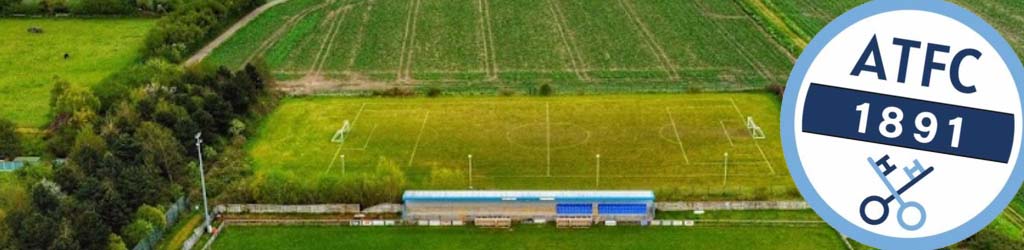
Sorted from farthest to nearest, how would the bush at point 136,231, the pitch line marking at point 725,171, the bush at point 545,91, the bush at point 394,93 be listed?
the bush at point 394,93 < the bush at point 545,91 < the pitch line marking at point 725,171 < the bush at point 136,231

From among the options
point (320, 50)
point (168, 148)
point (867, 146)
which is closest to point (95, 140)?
point (168, 148)

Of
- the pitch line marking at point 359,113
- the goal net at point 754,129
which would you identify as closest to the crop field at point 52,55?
the pitch line marking at point 359,113

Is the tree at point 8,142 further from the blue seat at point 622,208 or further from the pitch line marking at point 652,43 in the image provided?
the pitch line marking at point 652,43

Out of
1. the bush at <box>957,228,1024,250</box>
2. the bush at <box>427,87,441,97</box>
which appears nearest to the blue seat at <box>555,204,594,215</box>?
the bush at <box>957,228,1024,250</box>

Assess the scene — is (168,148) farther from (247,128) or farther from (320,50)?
(320,50)

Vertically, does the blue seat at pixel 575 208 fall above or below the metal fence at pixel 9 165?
above

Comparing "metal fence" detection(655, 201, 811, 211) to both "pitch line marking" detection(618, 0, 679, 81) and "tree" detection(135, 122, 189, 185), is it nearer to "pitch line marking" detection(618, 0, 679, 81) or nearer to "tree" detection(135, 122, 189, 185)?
"pitch line marking" detection(618, 0, 679, 81)
